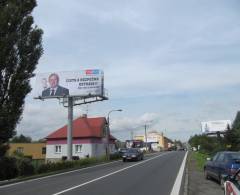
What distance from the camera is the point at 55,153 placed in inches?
3086

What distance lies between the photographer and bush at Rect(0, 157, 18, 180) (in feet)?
88.5

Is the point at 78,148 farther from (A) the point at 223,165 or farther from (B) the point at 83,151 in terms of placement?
(A) the point at 223,165

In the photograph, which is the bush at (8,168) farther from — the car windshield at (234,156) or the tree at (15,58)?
the car windshield at (234,156)

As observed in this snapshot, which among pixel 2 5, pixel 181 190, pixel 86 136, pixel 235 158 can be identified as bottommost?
pixel 181 190

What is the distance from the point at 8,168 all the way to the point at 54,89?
3264 cm

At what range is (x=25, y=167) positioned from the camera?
95.6 ft

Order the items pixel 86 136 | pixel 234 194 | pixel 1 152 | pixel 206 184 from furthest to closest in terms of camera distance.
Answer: pixel 86 136 → pixel 1 152 → pixel 206 184 → pixel 234 194

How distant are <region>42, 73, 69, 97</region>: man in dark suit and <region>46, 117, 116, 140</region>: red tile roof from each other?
56.9 feet

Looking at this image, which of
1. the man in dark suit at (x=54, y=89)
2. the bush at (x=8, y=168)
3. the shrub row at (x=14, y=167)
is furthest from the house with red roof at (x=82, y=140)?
the bush at (x=8, y=168)

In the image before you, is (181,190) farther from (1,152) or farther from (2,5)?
(2,5)

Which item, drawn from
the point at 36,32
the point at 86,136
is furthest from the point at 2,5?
the point at 86,136

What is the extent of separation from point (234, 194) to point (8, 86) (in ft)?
82.8

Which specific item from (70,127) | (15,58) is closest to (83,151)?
(70,127)

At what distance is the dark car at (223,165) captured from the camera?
17.4 m
